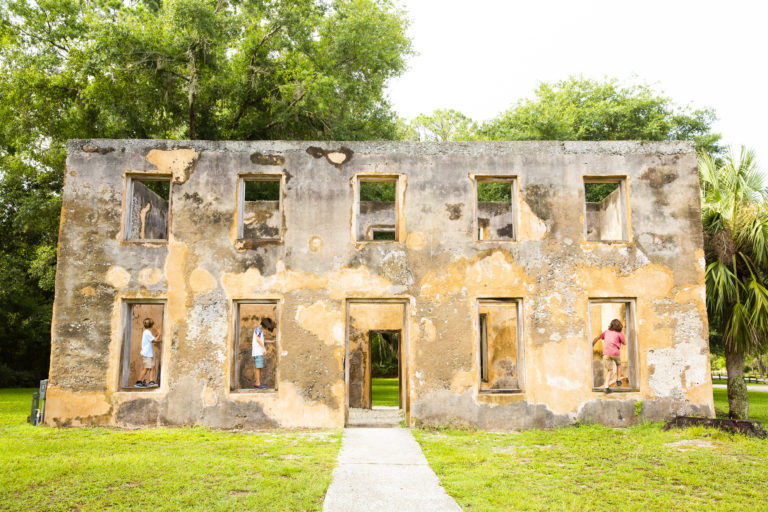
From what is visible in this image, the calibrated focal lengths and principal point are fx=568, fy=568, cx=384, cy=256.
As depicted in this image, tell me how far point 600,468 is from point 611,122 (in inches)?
856

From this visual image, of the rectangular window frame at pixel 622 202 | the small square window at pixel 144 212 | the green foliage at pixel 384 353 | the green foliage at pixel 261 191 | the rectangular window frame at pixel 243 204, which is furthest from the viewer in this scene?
the green foliage at pixel 384 353

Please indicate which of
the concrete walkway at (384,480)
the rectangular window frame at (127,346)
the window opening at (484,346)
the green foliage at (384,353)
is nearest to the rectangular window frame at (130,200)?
the rectangular window frame at (127,346)

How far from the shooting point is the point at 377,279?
36.6 feet

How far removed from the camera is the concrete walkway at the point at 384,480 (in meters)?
6.02

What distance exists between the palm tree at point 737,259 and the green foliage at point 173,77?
1158 centimetres

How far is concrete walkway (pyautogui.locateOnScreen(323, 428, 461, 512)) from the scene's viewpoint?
6.02m

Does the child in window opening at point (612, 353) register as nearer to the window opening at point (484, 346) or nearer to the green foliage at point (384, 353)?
the window opening at point (484, 346)

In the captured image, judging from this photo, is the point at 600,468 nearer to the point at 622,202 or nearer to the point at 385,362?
the point at 622,202

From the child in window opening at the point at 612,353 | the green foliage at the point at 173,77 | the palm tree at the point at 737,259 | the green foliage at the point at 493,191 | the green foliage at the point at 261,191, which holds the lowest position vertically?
the child in window opening at the point at 612,353

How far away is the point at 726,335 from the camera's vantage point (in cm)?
1220

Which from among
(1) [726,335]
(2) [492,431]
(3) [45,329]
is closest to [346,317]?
(2) [492,431]

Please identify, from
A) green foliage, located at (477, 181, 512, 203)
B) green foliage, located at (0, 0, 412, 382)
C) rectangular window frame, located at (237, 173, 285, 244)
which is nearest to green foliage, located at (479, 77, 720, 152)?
green foliage, located at (477, 181, 512, 203)

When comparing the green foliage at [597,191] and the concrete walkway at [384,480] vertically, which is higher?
the green foliage at [597,191]

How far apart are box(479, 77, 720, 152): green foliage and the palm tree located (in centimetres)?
1146
